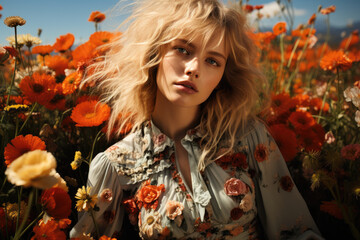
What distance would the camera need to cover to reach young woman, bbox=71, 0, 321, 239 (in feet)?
3.39

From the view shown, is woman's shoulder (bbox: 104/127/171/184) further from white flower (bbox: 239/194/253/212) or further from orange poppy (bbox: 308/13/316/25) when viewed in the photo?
orange poppy (bbox: 308/13/316/25)

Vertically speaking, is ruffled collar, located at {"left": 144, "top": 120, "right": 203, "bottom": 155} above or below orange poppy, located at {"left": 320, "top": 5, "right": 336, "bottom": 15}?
below

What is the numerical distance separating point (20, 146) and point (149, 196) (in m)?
0.44

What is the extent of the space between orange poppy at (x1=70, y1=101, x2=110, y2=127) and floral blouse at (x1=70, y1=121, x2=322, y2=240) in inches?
5.1

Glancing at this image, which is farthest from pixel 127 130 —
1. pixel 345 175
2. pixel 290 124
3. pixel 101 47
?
pixel 345 175

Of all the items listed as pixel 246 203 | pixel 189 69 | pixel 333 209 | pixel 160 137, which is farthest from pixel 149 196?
pixel 333 209

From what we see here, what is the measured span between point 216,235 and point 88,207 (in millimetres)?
475

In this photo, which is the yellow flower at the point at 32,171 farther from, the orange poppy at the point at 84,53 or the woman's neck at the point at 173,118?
the orange poppy at the point at 84,53

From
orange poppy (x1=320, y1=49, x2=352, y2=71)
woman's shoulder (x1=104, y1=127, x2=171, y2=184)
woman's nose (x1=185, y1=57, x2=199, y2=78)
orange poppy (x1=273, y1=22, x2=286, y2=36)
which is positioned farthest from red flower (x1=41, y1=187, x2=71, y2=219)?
orange poppy (x1=273, y1=22, x2=286, y2=36)

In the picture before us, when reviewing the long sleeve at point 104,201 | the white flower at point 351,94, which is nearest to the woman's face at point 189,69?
the long sleeve at point 104,201

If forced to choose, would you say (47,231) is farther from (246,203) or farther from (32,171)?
(246,203)

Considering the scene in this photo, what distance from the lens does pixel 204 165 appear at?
111 cm

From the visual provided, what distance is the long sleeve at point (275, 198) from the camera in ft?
3.89

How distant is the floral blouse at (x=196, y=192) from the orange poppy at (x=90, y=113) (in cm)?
13
